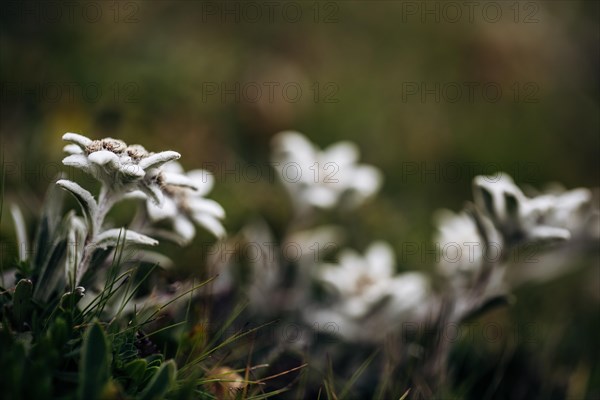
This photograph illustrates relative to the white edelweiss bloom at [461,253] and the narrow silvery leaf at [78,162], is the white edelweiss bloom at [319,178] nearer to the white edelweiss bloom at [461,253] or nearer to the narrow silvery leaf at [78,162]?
the white edelweiss bloom at [461,253]

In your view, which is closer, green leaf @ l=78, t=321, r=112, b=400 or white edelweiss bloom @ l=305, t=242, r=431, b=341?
green leaf @ l=78, t=321, r=112, b=400

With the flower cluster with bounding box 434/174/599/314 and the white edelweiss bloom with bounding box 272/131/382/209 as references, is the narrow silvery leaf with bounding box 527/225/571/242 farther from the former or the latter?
the white edelweiss bloom with bounding box 272/131/382/209

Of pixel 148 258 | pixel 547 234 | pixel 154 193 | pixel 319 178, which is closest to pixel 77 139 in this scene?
pixel 154 193

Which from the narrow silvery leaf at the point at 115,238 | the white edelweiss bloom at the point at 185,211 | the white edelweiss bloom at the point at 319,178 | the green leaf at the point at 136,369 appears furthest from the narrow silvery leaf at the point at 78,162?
the white edelweiss bloom at the point at 319,178

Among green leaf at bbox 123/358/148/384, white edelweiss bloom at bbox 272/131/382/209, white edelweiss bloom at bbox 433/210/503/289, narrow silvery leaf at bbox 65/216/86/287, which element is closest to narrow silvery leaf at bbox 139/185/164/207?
narrow silvery leaf at bbox 65/216/86/287

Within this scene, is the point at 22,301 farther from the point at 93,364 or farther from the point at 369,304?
the point at 369,304

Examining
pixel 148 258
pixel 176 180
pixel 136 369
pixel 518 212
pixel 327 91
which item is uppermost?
pixel 327 91
